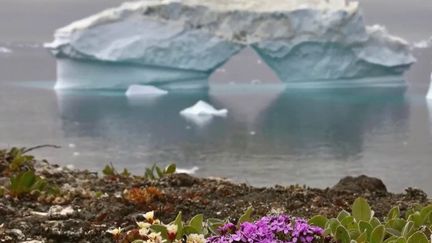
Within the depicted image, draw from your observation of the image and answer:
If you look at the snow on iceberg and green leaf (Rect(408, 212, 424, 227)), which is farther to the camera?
the snow on iceberg

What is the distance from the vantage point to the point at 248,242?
2.54 metres

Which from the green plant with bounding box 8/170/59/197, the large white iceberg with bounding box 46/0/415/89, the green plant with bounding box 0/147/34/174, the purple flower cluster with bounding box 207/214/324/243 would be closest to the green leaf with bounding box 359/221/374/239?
the purple flower cluster with bounding box 207/214/324/243

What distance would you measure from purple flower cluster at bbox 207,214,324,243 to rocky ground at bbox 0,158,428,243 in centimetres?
144

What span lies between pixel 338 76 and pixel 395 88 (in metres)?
13.2

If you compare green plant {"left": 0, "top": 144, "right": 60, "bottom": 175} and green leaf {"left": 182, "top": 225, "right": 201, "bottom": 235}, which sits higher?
green plant {"left": 0, "top": 144, "right": 60, "bottom": 175}

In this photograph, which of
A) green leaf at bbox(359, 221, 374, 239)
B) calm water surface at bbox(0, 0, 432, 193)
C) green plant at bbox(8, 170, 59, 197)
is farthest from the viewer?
calm water surface at bbox(0, 0, 432, 193)

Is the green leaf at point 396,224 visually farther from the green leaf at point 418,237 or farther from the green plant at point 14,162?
the green plant at point 14,162

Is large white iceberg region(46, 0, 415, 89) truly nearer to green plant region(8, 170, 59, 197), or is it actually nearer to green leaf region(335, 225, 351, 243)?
green plant region(8, 170, 59, 197)

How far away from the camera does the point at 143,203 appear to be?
198 inches

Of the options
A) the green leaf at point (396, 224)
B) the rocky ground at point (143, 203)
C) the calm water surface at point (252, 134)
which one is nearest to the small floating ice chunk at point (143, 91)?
the calm water surface at point (252, 134)

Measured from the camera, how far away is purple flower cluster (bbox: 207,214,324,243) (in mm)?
2551

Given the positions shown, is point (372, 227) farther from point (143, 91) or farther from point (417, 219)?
point (143, 91)

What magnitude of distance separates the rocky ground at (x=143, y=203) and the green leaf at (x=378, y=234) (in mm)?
1527

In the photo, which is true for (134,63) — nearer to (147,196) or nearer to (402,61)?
(402,61)
